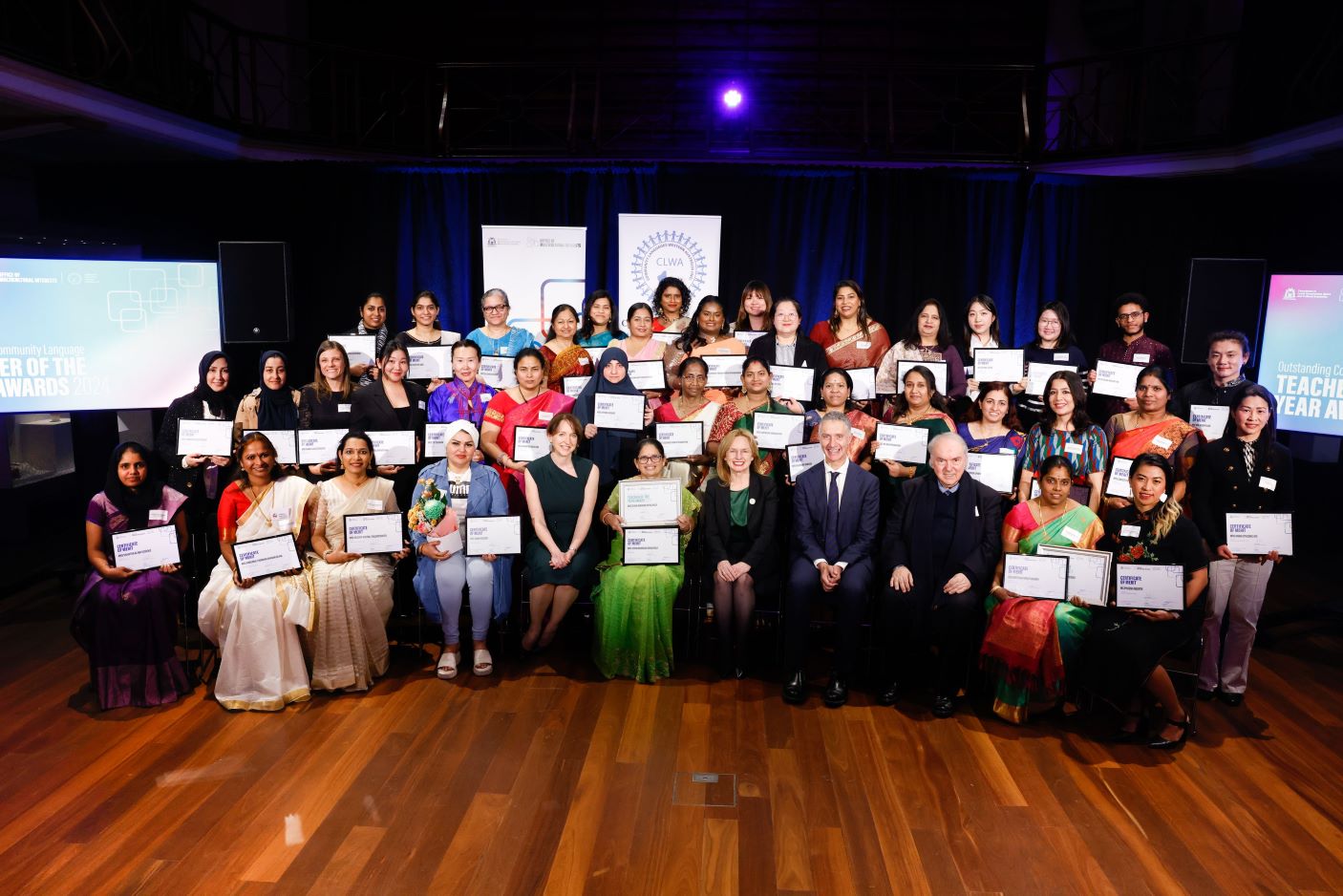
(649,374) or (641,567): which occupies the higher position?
(649,374)

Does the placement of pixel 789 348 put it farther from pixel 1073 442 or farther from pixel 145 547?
pixel 145 547

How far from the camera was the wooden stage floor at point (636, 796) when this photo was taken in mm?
2852

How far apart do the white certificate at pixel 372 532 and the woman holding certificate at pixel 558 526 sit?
2.22 feet

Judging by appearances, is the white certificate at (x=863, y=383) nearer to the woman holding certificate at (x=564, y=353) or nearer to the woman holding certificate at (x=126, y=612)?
the woman holding certificate at (x=564, y=353)

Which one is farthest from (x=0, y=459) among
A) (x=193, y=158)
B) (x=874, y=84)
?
(x=874, y=84)

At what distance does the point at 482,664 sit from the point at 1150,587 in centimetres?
312

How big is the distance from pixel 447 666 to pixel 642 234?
13.1 ft

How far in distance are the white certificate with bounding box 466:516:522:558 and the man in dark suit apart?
184cm

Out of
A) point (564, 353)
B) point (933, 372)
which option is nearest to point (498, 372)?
point (564, 353)

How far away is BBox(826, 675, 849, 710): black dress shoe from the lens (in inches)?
161

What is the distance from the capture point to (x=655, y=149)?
30.2 feet

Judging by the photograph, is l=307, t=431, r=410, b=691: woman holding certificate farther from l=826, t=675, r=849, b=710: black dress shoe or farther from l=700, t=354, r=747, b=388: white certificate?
l=826, t=675, r=849, b=710: black dress shoe

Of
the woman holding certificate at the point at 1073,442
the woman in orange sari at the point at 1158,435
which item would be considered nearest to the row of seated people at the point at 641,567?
the woman in orange sari at the point at 1158,435

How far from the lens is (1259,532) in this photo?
408 centimetres
